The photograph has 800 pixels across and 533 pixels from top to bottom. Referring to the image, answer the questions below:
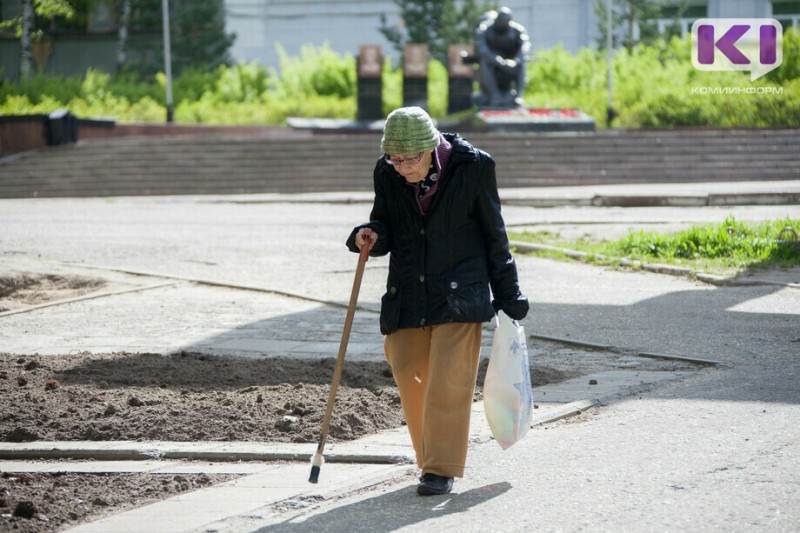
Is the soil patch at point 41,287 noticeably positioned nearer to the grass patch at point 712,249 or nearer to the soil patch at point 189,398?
the soil patch at point 189,398

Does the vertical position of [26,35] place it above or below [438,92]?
above

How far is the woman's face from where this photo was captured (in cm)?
545

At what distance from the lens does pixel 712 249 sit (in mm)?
14344

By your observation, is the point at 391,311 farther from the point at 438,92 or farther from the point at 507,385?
the point at 438,92

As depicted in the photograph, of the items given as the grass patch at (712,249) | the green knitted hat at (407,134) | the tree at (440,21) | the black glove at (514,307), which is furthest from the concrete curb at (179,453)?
the tree at (440,21)

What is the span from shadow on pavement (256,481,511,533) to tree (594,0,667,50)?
47.2 meters

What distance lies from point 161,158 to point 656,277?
19.7m

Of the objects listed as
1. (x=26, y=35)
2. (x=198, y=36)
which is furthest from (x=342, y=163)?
(x=198, y=36)

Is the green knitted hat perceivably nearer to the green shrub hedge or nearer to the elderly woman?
the elderly woman

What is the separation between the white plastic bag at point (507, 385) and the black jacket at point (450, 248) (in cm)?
13

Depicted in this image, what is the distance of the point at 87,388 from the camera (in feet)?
24.4

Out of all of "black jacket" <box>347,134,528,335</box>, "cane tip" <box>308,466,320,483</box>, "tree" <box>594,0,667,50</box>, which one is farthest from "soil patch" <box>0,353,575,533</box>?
"tree" <box>594,0,667,50</box>

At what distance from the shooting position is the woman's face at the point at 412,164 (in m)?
5.45

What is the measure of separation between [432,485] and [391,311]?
0.76 meters
